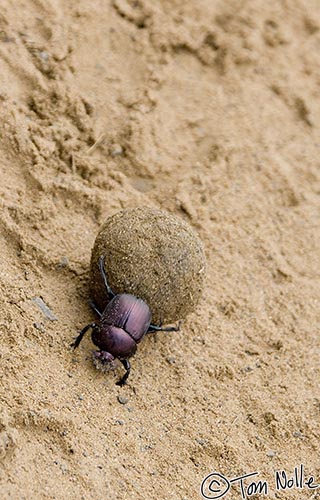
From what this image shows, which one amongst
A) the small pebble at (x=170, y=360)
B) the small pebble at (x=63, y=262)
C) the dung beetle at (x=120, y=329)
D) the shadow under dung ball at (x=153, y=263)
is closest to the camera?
the dung beetle at (x=120, y=329)

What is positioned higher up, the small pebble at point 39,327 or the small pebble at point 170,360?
the small pebble at point 170,360

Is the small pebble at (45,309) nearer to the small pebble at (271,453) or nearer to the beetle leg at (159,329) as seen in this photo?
the beetle leg at (159,329)

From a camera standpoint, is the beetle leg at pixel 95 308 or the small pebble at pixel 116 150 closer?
the beetle leg at pixel 95 308

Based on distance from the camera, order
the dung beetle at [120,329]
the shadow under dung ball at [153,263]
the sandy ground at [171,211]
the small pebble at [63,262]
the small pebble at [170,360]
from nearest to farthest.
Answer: the sandy ground at [171,211] → the dung beetle at [120,329] → the shadow under dung ball at [153,263] → the small pebble at [170,360] → the small pebble at [63,262]

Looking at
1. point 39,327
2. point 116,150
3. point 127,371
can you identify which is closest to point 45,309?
point 39,327

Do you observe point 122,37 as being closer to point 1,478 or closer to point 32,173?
point 32,173

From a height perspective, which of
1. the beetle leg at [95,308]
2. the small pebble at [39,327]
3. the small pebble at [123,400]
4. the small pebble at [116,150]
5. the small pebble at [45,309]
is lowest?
the small pebble at [45,309]

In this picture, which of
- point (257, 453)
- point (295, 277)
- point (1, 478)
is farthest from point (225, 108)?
point (1, 478)

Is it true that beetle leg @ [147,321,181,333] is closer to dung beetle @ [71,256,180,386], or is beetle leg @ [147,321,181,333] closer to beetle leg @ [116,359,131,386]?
dung beetle @ [71,256,180,386]

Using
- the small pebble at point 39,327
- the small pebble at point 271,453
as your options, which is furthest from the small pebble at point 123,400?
the small pebble at point 271,453
